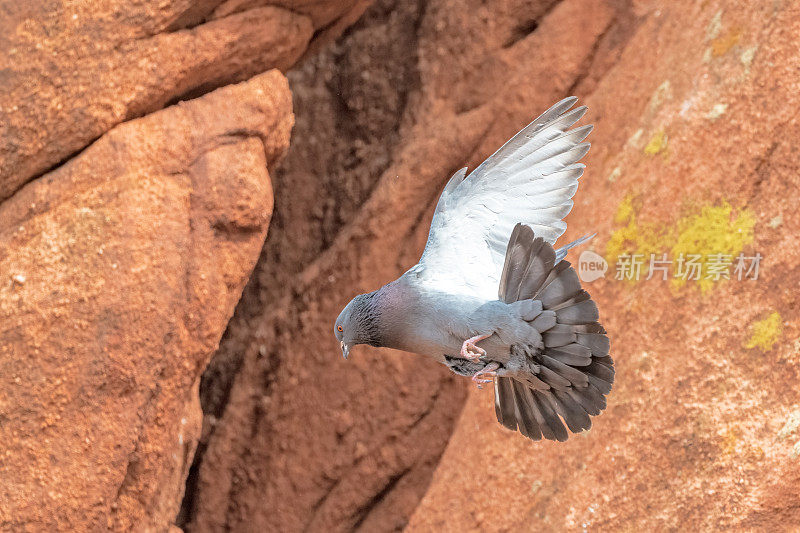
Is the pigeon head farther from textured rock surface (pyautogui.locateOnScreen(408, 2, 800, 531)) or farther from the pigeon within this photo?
textured rock surface (pyautogui.locateOnScreen(408, 2, 800, 531))

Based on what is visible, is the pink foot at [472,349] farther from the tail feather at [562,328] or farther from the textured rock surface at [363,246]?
the textured rock surface at [363,246]

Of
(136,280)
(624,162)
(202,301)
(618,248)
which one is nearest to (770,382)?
(618,248)

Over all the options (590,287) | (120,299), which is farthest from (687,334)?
(120,299)

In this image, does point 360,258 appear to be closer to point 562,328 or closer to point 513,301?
point 513,301

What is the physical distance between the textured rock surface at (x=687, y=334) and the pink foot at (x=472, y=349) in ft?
4.47

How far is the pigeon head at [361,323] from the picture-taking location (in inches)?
103

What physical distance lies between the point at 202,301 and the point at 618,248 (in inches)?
74.6

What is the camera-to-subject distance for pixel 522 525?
3.71 metres

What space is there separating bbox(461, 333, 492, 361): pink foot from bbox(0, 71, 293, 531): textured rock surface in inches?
48.1

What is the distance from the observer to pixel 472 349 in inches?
97.9

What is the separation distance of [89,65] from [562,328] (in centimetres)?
204

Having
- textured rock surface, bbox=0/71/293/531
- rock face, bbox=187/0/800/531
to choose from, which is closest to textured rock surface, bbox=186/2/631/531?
rock face, bbox=187/0/800/531

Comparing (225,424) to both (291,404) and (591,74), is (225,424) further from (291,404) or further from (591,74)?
(591,74)

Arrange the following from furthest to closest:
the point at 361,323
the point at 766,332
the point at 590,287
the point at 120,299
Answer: the point at 590,287
the point at 766,332
the point at 120,299
the point at 361,323
